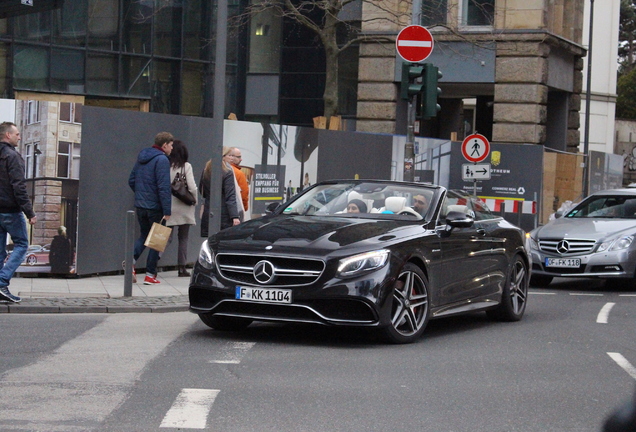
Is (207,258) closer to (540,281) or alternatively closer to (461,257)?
(461,257)

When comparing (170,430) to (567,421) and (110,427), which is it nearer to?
(110,427)

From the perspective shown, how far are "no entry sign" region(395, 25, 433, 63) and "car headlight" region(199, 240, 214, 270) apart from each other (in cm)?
750

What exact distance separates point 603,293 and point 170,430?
36.4ft

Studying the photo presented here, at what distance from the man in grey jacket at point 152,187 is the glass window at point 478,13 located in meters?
16.0

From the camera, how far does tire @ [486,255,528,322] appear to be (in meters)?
11.1

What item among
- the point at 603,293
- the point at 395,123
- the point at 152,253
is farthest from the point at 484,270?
the point at 395,123

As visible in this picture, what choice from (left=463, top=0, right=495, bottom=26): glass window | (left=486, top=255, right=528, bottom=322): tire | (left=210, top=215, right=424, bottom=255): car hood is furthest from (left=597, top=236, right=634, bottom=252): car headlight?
→ (left=463, top=0, right=495, bottom=26): glass window

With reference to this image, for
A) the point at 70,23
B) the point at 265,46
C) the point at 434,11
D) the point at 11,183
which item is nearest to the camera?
the point at 11,183

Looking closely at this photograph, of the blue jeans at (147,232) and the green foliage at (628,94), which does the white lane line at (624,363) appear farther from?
the green foliage at (628,94)

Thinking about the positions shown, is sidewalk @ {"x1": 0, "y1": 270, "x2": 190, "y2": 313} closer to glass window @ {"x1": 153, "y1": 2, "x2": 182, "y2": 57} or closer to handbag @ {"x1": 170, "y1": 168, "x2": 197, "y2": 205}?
handbag @ {"x1": 170, "y1": 168, "x2": 197, "y2": 205}

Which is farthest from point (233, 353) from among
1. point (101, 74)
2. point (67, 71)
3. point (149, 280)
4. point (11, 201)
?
point (101, 74)

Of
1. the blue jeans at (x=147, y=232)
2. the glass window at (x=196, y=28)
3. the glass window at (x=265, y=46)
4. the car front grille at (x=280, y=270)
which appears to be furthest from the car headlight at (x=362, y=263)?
the glass window at (x=265, y=46)

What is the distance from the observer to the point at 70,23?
28484 millimetres

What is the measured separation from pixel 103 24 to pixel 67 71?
5.47 feet
